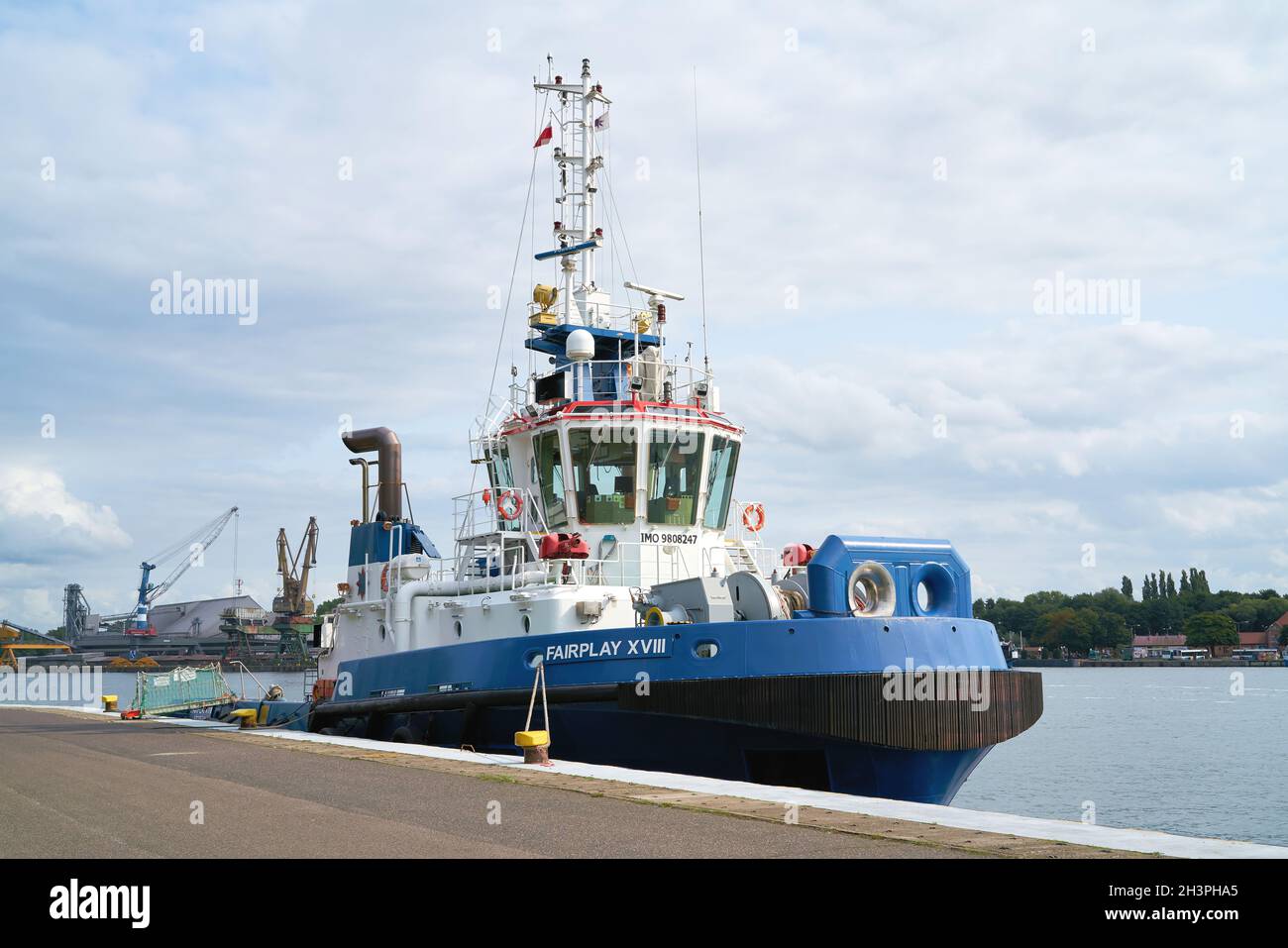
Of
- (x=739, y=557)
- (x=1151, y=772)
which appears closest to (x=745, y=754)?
(x=739, y=557)

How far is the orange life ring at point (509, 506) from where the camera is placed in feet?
51.1

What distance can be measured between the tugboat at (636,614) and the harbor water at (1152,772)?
6911 millimetres

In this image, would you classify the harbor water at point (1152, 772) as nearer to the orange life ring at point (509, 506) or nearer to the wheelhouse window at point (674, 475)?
the wheelhouse window at point (674, 475)

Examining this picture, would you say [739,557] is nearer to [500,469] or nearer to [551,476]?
[551,476]

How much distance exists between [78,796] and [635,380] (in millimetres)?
8994

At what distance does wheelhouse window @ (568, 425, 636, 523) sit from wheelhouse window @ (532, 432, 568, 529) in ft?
0.88

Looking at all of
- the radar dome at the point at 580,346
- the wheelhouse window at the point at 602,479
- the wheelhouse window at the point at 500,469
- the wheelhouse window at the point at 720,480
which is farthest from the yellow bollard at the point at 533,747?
the radar dome at the point at 580,346

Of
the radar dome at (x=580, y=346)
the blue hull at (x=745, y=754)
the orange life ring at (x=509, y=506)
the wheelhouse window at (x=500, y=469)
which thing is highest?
the radar dome at (x=580, y=346)

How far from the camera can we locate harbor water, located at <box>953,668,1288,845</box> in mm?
19062

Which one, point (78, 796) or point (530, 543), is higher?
point (530, 543)
